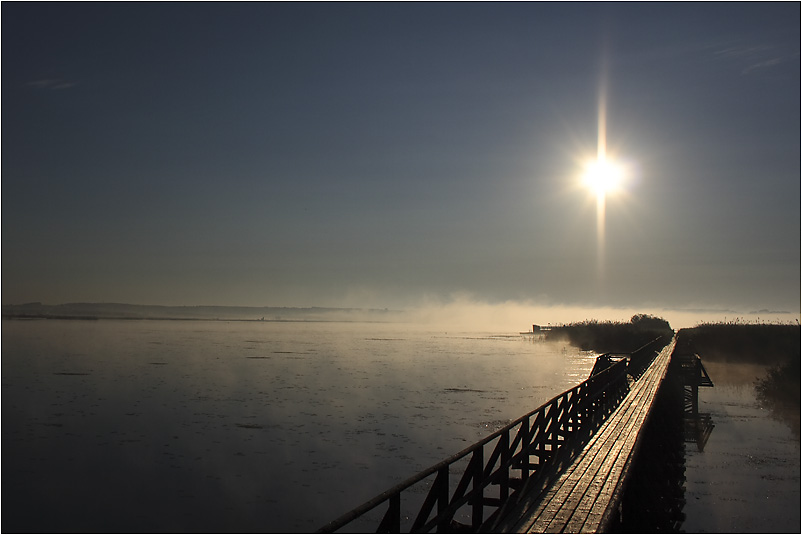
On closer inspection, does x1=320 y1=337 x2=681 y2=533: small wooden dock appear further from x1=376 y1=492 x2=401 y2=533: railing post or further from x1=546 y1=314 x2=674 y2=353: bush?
x1=546 y1=314 x2=674 y2=353: bush

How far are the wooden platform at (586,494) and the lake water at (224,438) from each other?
7074 mm

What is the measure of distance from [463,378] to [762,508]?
33.9 m

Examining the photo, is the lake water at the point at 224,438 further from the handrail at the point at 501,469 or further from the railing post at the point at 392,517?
the railing post at the point at 392,517

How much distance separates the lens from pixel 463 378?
50906 mm

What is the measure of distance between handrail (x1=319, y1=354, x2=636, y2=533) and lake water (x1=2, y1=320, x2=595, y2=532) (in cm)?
452

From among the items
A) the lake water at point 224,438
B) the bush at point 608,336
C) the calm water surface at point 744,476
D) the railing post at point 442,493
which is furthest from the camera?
the bush at point 608,336

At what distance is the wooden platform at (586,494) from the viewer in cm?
954

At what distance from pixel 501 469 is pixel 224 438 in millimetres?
17457

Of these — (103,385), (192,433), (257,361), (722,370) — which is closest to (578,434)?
(192,433)

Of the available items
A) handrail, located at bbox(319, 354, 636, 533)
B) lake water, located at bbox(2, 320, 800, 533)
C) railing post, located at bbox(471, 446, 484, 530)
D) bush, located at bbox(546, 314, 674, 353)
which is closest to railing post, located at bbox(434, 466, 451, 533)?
handrail, located at bbox(319, 354, 636, 533)

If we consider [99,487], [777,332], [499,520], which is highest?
[777,332]

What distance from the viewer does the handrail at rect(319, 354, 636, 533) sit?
845 centimetres

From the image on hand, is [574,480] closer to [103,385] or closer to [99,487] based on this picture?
[99,487]

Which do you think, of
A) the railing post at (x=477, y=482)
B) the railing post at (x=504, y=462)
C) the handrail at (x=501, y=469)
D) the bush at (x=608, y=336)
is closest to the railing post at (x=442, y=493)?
the handrail at (x=501, y=469)
